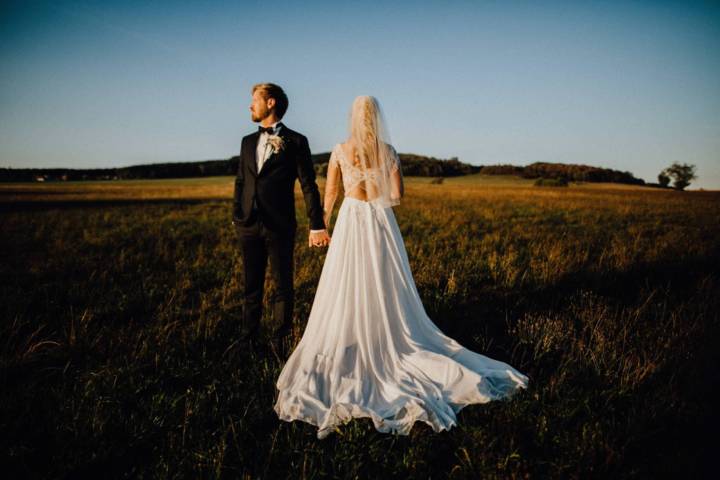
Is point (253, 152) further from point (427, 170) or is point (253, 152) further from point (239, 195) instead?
point (427, 170)

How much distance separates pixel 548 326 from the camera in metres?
4.30

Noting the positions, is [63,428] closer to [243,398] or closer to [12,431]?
[12,431]

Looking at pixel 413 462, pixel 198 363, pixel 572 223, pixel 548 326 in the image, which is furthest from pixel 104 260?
pixel 572 223

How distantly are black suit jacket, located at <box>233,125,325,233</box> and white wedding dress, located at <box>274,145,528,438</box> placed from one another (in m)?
0.37

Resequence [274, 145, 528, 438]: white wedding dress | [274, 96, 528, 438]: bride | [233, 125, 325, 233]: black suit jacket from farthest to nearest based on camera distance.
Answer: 1. [233, 125, 325, 233]: black suit jacket
2. [274, 96, 528, 438]: bride
3. [274, 145, 528, 438]: white wedding dress

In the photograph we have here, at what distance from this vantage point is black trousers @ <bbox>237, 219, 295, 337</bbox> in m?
4.00

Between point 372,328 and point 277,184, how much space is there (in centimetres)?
193

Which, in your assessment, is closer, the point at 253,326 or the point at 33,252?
the point at 253,326

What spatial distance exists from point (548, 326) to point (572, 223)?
1402cm

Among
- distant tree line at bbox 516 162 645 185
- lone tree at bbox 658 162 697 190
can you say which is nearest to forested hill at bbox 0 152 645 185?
distant tree line at bbox 516 162 645 185

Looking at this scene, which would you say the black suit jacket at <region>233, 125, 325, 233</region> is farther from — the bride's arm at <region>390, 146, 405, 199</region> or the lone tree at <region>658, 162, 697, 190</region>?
the lone tree at <region>658, 162, 697, 190</region>

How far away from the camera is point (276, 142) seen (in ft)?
12.4

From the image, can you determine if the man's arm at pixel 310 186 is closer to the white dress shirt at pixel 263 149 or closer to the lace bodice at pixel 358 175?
the lace bodice at pixel 358 175

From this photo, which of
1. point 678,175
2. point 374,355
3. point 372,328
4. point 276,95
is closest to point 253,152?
point 276,95
